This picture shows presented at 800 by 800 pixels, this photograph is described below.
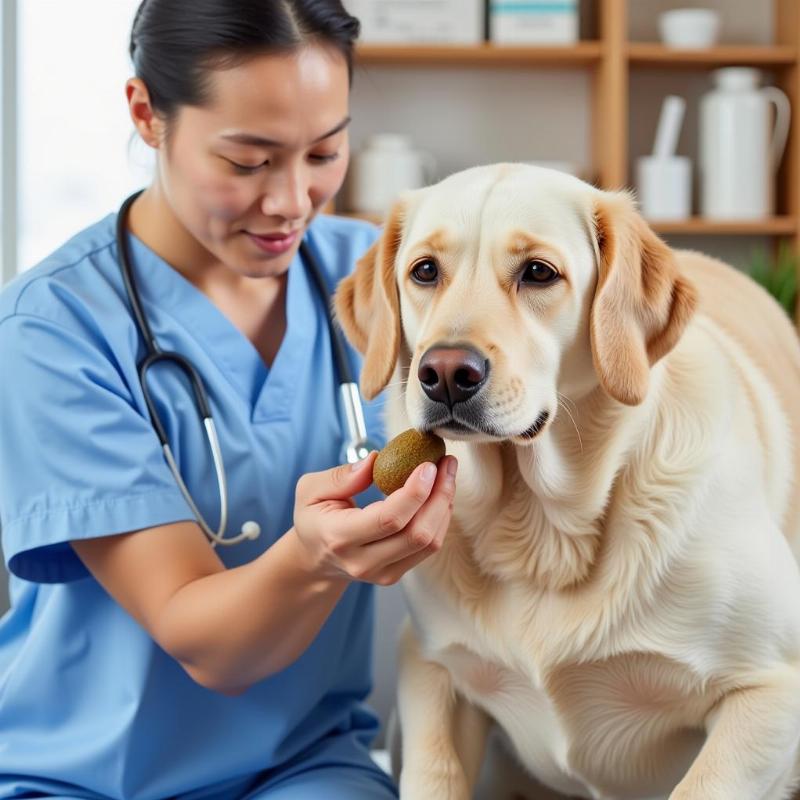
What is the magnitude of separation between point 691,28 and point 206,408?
2867 millimetres

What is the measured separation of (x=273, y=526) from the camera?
56.1 inches

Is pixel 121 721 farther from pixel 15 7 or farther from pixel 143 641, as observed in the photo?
pixel 15 7

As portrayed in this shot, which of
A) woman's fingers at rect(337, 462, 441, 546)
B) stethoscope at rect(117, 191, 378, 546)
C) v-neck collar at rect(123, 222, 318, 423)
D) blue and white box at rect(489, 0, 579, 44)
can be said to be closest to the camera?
woman's fingers at rect(337, 462, 441, 546)

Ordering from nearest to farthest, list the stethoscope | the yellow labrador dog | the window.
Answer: the yellow labrador dog
the stethoscope
the window

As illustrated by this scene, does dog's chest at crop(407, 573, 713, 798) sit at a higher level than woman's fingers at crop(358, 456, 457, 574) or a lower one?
lower

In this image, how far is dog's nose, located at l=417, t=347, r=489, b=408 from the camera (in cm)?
101

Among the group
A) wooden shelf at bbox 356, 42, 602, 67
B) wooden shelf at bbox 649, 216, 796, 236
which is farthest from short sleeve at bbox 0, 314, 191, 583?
wooden shelf at bbox 649, 216, 796, 236

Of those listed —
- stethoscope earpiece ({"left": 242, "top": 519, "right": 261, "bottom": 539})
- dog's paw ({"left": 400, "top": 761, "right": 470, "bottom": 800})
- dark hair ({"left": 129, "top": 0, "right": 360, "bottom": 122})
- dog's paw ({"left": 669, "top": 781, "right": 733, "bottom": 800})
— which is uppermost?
dark hair ({"left": 129, "top": 0, "right": 360, "bottom": 122})

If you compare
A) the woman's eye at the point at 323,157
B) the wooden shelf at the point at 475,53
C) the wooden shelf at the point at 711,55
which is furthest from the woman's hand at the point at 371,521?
the wooden shelf at the point at 711,55

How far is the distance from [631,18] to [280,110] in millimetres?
3039

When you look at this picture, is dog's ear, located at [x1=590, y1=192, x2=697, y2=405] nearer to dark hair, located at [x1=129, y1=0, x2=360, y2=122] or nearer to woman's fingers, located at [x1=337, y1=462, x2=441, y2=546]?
woman's fingers, located at [x1=337, y1=462, x2=441, y2=546]

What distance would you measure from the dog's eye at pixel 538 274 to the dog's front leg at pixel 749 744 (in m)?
0.42

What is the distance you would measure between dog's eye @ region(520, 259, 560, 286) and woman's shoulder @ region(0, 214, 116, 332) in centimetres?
53

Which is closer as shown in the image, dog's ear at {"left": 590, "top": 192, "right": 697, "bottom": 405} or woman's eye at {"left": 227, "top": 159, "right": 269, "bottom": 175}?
dog's ear at {"left": 590, "top": 192, "right": 697, "bottom": 405}
